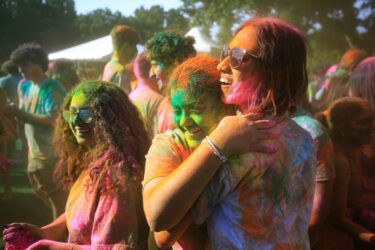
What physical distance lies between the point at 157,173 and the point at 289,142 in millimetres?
502

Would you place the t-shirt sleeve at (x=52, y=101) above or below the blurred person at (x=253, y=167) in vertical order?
below

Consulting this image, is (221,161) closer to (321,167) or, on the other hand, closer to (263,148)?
(263,148)

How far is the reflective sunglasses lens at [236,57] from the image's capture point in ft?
4.24

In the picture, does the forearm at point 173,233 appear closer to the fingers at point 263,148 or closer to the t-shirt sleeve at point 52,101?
the fingers at point 263,148

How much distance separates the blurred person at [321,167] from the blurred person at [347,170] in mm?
279

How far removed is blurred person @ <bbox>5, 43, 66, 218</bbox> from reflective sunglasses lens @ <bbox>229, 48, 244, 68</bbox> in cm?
337

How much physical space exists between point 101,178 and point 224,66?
0.92 metres

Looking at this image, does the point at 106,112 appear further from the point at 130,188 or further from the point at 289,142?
the point at 289,142

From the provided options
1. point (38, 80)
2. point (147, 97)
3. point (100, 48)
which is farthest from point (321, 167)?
point (100, 48)

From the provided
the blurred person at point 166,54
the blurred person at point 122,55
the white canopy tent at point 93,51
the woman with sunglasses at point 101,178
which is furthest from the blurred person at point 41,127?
the white canopy tent at point 93,51

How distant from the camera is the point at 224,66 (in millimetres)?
1373

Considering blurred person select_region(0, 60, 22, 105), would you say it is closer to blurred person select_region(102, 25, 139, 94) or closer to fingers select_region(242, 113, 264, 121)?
blurred person select_region(102, 25, 139, 94)

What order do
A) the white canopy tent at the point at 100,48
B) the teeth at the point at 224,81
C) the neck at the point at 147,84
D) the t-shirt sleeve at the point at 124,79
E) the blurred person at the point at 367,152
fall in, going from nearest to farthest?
1. the teeth at the point at 224,81
2. the blurred person at the point at 367,152
3. the neck at the point at 147,84
4. the t-shirt sleeve at the point at 124,79
5. the white canopy tent at the point at 100,48

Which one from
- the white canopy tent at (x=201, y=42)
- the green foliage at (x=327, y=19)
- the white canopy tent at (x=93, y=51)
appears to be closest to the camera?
the white canopy tent at (x=201, y=42)
